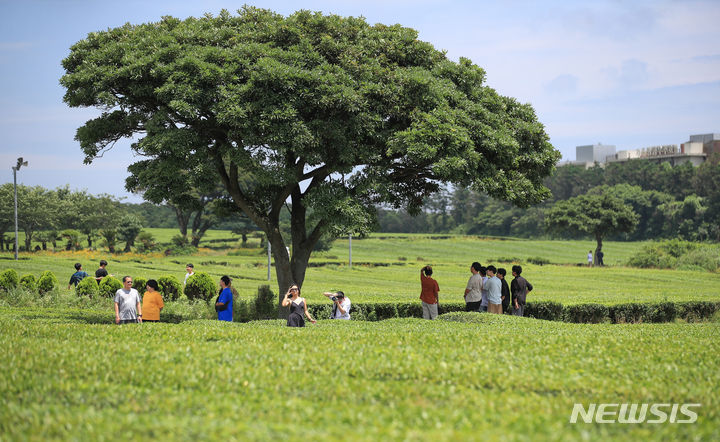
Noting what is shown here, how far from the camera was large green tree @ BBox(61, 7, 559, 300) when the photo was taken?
14656mm

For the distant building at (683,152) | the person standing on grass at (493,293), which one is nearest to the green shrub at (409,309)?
the person standing on grass at (493,293)

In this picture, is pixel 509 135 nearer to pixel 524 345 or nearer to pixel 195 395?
pixel 524 345

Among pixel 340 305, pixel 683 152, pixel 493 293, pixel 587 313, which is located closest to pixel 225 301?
pixel 340 305

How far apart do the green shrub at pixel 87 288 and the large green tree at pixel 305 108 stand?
5.16m

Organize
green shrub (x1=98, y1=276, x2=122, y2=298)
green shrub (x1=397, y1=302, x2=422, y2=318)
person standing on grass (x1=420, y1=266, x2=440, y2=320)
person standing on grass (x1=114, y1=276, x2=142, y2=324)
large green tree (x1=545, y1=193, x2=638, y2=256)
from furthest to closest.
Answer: large green tree (x1=545, y1=193, x2=638, y2=256), green shrub (x1=98, y1=276, x2=122, y2=298), green shrub (x1=397, y1=302, x2=422, y2=318), person standing on grass (x1=420, y1=266, x2=440, y2=320), person standing on grass (x1=114, y1=276, x2=142, y2=324)

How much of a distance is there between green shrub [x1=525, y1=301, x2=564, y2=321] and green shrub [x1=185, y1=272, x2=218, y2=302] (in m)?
10.9

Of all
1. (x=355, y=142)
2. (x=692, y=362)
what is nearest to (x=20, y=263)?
(x=355, y=142)

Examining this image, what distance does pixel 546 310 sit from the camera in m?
19.9

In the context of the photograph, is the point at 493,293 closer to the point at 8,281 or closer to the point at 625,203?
the point at 8,281

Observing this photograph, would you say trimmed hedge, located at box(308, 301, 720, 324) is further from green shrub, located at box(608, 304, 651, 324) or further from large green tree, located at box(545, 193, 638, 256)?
large green tree, located at box(545, 193, 638, 256)

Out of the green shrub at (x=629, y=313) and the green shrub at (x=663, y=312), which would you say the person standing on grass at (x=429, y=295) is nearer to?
the green shrub at (x=629, y=313)

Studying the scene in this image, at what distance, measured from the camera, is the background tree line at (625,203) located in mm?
92938

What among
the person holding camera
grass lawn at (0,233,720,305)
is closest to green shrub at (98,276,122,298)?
grass lawn at (0,233,720,305)

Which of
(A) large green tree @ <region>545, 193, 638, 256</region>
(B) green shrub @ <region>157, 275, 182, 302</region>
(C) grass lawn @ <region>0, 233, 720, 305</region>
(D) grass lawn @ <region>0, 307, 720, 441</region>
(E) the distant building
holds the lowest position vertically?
(C) grass lawn @ <region>0, 233, 720, 305</region>
